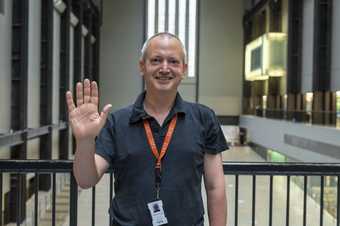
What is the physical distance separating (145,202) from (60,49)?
101 feet

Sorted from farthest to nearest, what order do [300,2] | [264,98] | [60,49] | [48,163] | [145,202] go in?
[264,98] < [300,2] < [60,49] < [48,163] < [145,202]

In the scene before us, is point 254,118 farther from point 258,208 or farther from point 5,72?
point 5,72

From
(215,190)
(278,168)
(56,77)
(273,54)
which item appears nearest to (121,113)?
(215,190)

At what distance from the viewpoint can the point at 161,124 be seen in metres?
2.93

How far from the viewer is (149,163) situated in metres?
2.84

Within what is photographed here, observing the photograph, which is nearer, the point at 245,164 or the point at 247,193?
the point at 245,164

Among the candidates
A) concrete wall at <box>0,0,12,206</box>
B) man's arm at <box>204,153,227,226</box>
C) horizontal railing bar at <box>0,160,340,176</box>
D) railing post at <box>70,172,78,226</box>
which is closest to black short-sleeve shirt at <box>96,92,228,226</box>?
man's arm at <box>204,153,227,226</box>

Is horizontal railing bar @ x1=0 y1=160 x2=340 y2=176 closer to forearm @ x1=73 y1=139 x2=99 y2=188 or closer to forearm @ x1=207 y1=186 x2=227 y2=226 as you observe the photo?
forearm @ x1=207 y1=186 x2=227 y2=226

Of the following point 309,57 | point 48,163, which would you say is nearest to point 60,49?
point 309,57

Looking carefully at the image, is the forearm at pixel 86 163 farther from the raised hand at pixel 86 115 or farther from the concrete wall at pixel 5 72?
the concrete wall at pixel 5 72

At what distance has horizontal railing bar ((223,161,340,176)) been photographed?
4.59 meters

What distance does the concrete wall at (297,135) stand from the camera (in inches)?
995

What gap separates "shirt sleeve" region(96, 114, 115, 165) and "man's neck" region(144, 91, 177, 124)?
0.75 ft

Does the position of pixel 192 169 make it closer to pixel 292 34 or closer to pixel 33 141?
pixel 33 141
